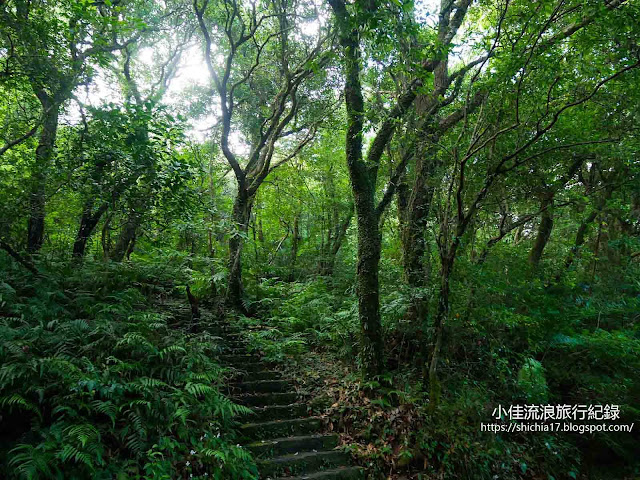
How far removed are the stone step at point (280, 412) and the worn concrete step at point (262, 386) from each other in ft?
1.36

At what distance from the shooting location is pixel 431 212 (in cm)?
643

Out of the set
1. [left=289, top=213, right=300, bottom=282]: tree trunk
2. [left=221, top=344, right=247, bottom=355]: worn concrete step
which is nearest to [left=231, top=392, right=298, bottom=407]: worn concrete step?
[left=221, top=344, right=247, bottom=355]: worn concrete step

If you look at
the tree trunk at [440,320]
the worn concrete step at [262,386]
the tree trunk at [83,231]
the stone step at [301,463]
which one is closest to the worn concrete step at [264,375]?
the worn concrete step at [262,386]

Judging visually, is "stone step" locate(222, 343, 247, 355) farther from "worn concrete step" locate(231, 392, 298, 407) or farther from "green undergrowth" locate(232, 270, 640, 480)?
"worn concrete step" locate(231, 392, 298, 407)

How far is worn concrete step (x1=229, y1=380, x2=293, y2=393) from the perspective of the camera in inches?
224

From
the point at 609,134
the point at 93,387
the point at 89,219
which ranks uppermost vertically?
the point at 609,134

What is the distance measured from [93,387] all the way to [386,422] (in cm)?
396

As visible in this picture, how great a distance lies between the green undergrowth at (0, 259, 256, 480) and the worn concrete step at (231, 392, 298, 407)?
0.45 m

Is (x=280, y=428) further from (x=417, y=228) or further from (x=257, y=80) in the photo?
(x=257, y=80)

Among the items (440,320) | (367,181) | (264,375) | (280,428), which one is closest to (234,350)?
(264,375)

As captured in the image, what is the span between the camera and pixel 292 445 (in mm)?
4910

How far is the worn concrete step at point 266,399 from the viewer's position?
5.45 m

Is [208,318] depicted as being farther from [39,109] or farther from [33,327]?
[39,109]

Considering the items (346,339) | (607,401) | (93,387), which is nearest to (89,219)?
(93,387)
